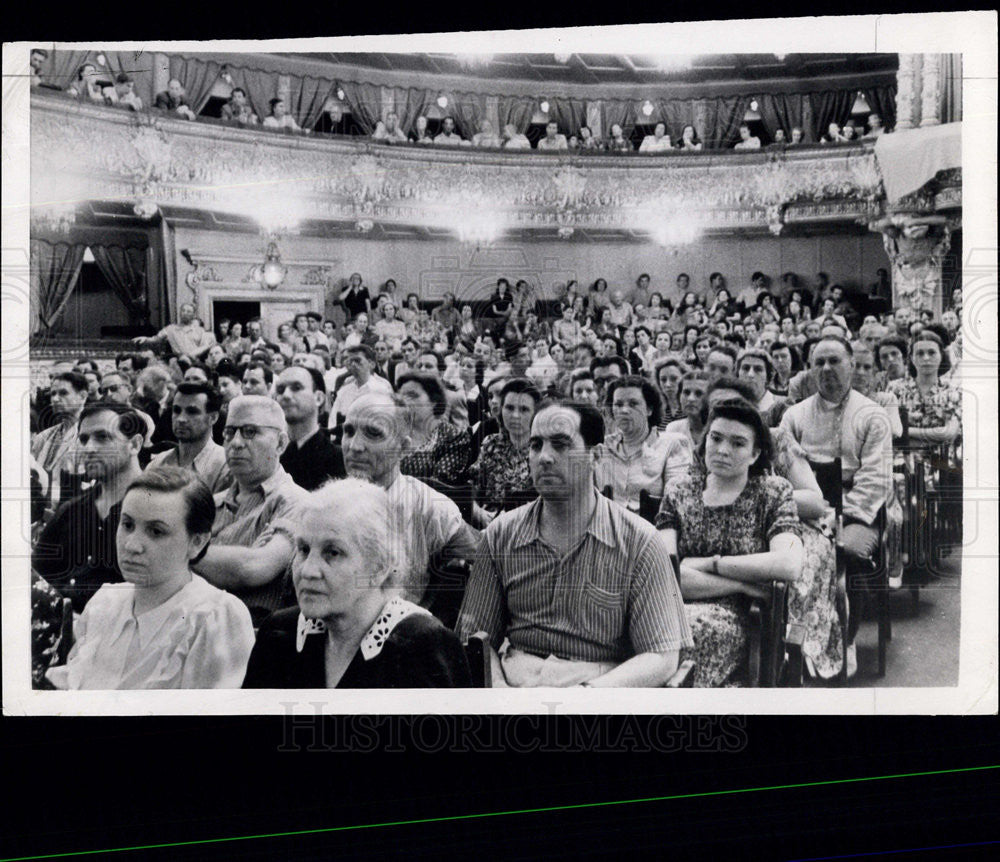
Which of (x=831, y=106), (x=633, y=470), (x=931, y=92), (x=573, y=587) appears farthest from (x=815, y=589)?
(x=931, y=92)

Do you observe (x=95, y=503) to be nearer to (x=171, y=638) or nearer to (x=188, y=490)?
(x=188, y=490)

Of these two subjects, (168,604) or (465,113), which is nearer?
(168,604)

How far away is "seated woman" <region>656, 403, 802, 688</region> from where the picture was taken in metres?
4.76

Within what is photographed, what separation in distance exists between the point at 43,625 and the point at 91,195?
199cm

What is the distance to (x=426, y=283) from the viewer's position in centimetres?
486

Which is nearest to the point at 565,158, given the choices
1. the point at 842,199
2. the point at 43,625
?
the point at 842,199

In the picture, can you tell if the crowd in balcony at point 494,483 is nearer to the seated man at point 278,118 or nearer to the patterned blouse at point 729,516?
the patterned blouse at point 729,516

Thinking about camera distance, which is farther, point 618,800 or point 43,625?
point 43,625

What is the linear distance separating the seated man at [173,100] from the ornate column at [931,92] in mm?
3356

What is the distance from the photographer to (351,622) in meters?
4.75

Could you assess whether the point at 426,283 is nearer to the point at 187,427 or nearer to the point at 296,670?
the point at 187,427

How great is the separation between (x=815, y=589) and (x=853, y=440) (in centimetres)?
70

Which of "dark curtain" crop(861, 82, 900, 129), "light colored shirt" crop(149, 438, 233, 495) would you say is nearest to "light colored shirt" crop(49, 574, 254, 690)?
"light colored shirt" crop(149, 438, 233, 495)

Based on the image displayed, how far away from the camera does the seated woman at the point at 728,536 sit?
476 centimetres
